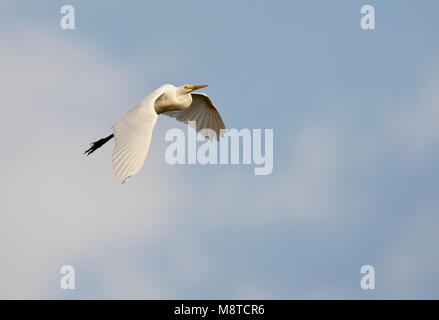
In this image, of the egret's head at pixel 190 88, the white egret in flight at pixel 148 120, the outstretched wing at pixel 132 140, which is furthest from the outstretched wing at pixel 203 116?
the outstretched wing at pixel 132 140

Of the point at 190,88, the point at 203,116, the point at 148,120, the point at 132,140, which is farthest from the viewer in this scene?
the point at 203,116

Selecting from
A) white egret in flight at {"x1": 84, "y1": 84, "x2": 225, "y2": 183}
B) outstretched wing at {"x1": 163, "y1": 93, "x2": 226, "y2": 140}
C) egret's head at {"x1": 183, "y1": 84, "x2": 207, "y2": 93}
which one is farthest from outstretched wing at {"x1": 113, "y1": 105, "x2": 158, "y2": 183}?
outstretched wing at {"x1": 163, "y1": 93, "x2": 226, "y2": 140}

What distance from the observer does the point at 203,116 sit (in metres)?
17.0

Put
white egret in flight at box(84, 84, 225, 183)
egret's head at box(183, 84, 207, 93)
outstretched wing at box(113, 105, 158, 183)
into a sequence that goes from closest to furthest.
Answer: outstretched wing at box(113, 105, 158, 183)
white egret in flight at box(84, 84, 225, 183)
egret's head at box(183, 84, 207, 93)

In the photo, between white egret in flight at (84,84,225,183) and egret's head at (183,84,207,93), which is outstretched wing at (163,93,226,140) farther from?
egret's head at (183,84,207,93)

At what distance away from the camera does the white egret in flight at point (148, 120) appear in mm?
12039

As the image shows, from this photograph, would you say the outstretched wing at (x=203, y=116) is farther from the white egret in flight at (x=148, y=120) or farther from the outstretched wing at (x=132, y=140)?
the outstretched wing at (x=132, y=140)

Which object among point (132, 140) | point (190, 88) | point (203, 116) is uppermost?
point (190, 88)

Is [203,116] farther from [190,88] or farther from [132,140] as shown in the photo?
[132,140]

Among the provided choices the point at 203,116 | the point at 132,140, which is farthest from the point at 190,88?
the point at 132,140

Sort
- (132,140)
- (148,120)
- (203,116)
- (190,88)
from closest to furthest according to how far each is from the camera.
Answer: (132,140)
(148,120)
(190,88)
(203,116)

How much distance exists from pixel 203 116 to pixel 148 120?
403cm

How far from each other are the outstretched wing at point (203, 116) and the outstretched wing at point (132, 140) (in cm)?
321

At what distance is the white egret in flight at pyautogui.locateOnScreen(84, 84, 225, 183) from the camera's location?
12.0 metres
